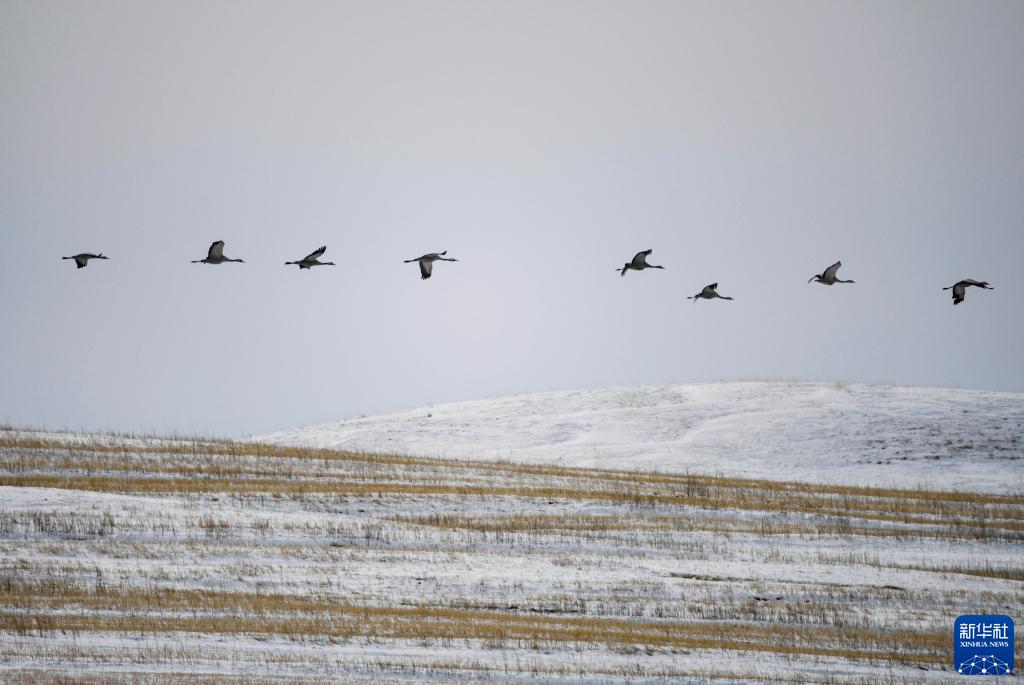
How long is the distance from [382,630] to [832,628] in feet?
23.8

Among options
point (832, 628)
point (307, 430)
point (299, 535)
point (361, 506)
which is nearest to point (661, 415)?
point (307, 430)

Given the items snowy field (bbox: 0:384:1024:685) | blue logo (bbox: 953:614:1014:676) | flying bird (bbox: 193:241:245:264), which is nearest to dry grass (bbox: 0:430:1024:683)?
snowy field (bbox: 0:384:1024:685)

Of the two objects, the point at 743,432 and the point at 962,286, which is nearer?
the point at 962,286

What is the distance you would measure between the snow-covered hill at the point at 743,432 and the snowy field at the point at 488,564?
1.44 feet

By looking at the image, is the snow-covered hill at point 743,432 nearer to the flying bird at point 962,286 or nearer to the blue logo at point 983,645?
the flying bird at point 962,286

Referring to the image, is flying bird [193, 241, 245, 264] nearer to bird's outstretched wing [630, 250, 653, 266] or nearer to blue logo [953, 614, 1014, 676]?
bird's outstretched wing [630, 250, 653, 266]

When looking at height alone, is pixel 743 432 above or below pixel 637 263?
below

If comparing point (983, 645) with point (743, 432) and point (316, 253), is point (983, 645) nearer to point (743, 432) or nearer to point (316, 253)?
point (316, 253)

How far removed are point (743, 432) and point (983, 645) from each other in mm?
32981

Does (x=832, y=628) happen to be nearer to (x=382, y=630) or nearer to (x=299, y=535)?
(x=382, y=630)

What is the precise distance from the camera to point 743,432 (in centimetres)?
5075

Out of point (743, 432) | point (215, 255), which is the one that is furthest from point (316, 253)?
point (743, 432)

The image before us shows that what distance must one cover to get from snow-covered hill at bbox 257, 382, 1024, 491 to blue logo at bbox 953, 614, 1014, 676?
74.1 feet

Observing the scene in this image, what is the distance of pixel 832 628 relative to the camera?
1947cm
